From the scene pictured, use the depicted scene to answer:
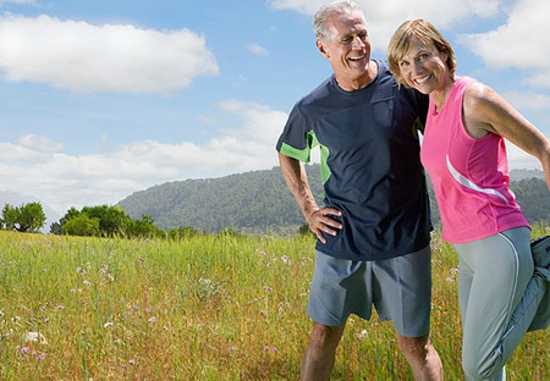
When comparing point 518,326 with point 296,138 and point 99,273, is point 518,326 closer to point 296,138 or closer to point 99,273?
point 296,138

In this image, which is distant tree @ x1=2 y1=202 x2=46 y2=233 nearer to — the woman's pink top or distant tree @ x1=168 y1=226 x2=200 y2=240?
distant tree @ x1=168 y1=226 x2=200 y2=240

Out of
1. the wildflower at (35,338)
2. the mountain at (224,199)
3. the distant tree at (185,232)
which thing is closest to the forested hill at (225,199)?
the mountain at (224,199)

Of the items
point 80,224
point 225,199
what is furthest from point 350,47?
point 225,199

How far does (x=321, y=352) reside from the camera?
3.26 m

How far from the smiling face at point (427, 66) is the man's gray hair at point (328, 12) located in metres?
0.64

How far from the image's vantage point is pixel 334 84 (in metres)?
3.10

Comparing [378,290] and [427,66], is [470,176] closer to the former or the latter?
[427,66]

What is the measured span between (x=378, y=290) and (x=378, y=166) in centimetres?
70

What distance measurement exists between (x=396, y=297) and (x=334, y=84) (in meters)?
1.18

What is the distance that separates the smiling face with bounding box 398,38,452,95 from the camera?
8.04 ft

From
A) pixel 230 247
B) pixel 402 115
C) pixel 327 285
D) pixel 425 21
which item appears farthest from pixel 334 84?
pixel 230 247

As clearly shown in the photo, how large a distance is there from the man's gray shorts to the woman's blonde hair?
102 centimetres

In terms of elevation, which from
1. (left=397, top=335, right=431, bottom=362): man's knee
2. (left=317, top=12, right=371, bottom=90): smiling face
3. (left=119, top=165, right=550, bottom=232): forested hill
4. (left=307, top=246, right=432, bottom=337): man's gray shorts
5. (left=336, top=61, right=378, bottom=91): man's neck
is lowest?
(left=397, top=335, right=431, bottom=362): man's knee

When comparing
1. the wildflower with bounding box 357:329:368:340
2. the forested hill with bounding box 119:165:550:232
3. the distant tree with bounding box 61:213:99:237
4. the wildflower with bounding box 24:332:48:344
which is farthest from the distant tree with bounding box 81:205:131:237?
the forested hill with bounding box 119:165:550:232
